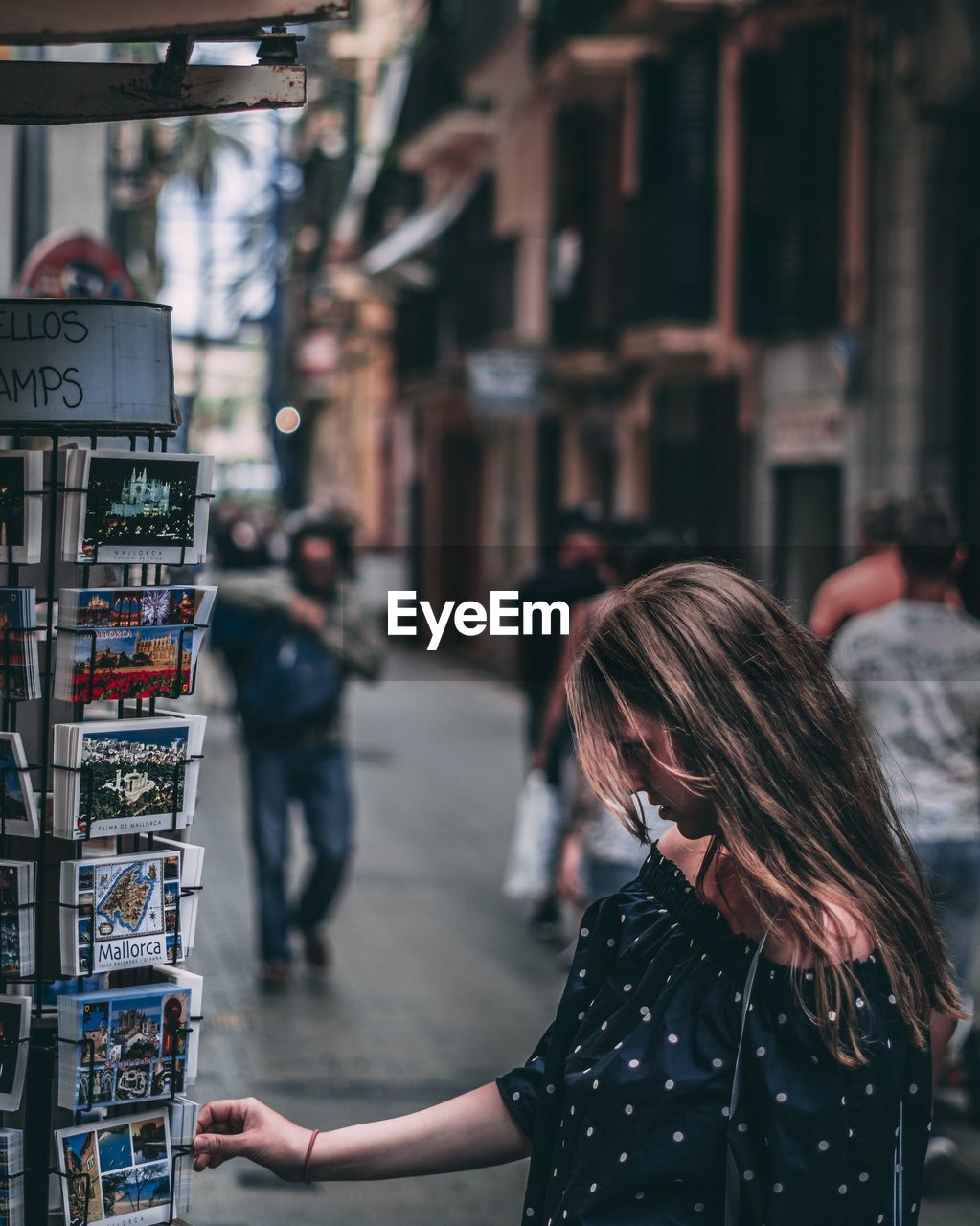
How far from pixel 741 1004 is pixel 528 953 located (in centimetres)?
687

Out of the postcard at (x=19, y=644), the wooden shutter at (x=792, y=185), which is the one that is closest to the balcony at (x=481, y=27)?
the wooden shutter at (x=792, y=185)

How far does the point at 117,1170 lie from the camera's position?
261 cm

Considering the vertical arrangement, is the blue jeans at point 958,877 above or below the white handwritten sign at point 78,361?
below

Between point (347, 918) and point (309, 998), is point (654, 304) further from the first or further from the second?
point (309, 998)

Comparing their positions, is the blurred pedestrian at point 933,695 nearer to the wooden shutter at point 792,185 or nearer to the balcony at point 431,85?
the wooden shutter at point 792,185

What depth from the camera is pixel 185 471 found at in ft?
8.71

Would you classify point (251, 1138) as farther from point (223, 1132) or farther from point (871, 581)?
point (871, 581)

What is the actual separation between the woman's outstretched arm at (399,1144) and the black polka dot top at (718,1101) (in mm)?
206

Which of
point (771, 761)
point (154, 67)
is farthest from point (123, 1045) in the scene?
point (154, 67)

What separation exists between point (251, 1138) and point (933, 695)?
12.3 feet

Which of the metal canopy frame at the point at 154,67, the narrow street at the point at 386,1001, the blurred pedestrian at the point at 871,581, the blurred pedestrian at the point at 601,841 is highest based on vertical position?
the metal canopy frame at the point at 154,67

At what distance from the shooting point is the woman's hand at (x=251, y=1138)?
2520 mm

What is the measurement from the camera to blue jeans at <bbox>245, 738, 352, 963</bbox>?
813cm

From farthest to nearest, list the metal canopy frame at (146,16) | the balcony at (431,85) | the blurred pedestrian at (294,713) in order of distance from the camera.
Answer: the balcony at (431,85), the blurred pedestrian at (294,713), the metal canopy frame at (146,16)
